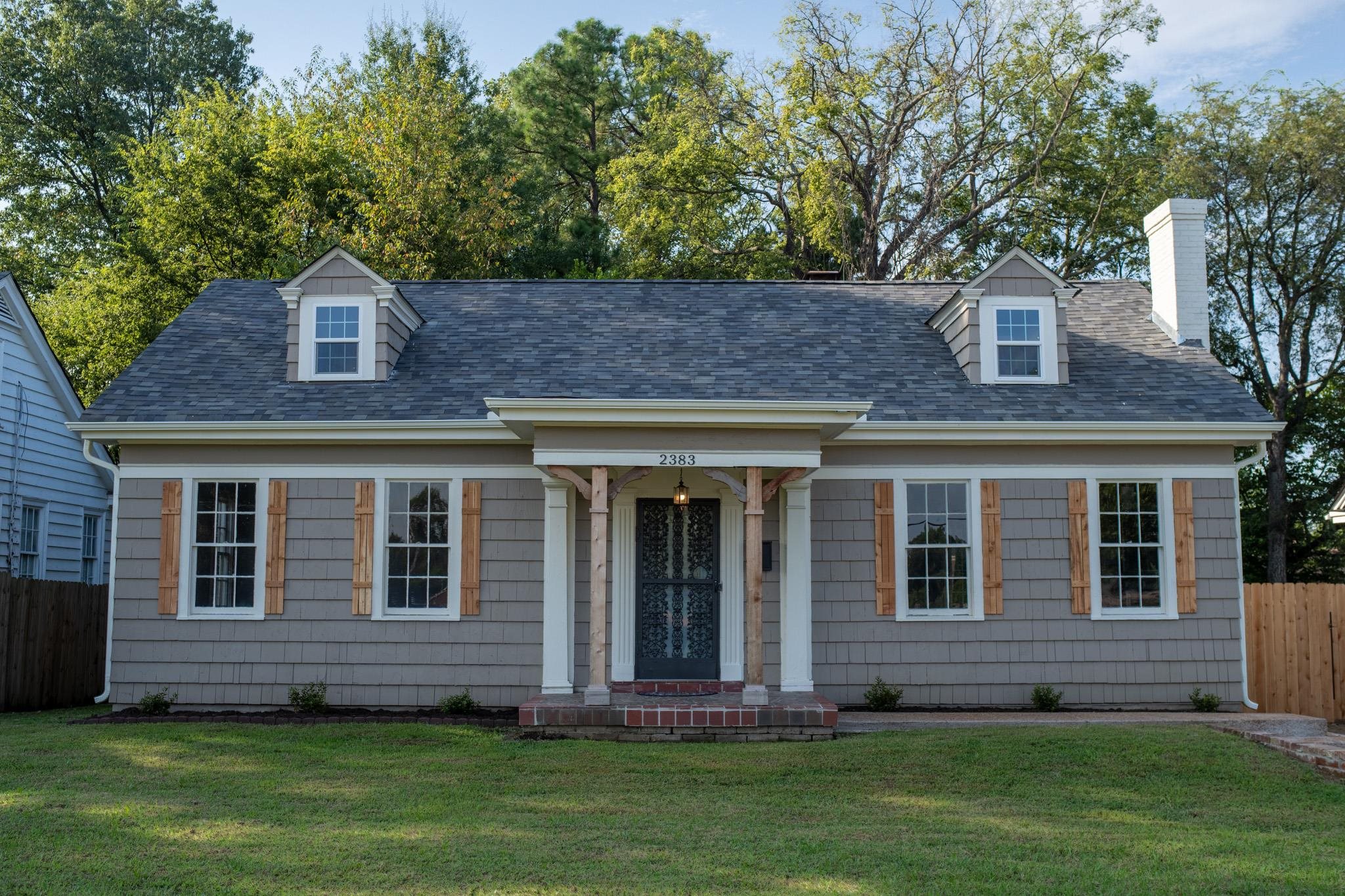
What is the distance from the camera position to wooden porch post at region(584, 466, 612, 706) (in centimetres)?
1055

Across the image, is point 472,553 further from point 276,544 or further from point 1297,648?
point 1297,648

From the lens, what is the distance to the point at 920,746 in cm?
965

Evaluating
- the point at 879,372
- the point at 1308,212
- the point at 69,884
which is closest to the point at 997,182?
the point at 1308,212

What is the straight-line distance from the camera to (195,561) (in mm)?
12195

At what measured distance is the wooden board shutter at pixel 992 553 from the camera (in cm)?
1212

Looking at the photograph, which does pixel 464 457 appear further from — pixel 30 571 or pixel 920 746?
pixel 30 571

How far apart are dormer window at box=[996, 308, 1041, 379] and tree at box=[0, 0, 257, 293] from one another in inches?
963

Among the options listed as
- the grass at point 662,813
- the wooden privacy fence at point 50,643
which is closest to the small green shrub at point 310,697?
the grass at point 662,813

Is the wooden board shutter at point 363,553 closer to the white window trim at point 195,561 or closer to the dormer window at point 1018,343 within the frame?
the white window trim at point 195,561

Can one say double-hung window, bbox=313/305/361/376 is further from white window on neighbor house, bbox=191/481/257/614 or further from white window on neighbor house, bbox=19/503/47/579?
white window on neighbor house, bbox=19/503/47/579

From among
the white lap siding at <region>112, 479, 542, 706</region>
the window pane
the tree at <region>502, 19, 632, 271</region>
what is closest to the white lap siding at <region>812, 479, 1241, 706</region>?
the white lap siding at <region>112, 479, 542, 706</region>

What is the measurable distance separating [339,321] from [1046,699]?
29.1 ft

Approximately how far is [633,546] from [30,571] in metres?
9.36

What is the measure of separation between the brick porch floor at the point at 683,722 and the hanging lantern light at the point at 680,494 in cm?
228
